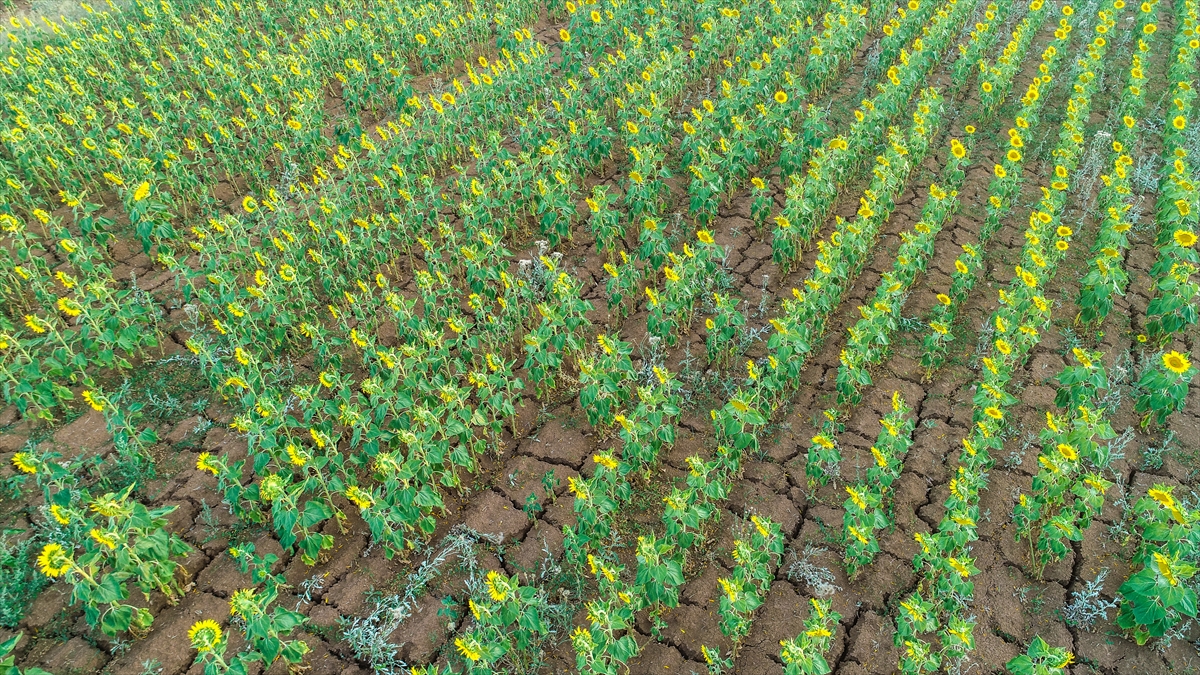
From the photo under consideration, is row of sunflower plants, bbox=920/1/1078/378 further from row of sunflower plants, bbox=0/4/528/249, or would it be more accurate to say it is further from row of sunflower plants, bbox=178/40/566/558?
row of sunflower plants, bbox=0/4/528/249

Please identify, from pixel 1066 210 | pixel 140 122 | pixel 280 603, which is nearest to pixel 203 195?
pixel 140 122

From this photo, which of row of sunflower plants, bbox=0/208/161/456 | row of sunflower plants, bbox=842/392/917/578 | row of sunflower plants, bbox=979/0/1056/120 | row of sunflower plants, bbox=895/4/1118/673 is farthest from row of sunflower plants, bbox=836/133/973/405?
row of sunflower plants, bbox=0/208/161/456

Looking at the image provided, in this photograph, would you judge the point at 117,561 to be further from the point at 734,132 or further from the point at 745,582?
the point at 734,132

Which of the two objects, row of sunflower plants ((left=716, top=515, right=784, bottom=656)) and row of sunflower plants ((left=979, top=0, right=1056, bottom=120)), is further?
row of sunflower plants ((left=979, top=0, right=1056, bottom=120))

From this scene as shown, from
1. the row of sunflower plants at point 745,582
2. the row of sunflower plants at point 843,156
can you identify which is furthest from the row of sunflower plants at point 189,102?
the row of sunflower plants at point 745,582

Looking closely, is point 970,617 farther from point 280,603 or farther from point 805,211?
point 280,603

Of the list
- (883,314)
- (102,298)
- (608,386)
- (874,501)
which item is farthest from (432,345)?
(883,314)
